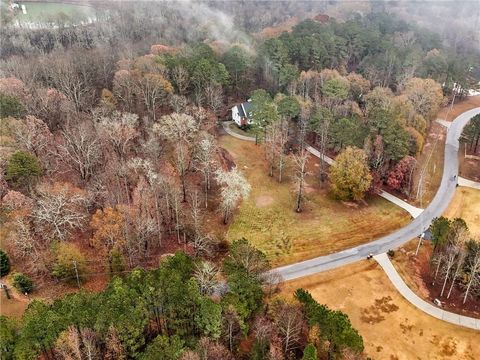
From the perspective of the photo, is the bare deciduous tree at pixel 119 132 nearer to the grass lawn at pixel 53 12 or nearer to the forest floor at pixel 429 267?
the forest floor at pixel 429 267

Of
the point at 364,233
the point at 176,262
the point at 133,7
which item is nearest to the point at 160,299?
the point at 176,262

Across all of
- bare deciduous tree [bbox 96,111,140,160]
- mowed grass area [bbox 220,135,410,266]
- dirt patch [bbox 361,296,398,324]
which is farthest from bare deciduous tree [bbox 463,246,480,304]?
bare deciduous tree [bbox 96,111,140,160]

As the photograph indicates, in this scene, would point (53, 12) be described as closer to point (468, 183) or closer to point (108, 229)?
point (108, 229)

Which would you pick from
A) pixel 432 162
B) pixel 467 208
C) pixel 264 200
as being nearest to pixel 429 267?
pixel 467 208

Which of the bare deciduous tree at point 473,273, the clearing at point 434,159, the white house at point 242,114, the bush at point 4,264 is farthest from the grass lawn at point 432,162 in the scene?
the bush at point 4,264

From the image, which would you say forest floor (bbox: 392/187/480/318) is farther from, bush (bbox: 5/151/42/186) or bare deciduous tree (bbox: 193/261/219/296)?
bush (bbox: 5/151/42/186)
